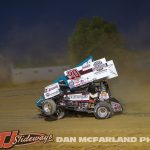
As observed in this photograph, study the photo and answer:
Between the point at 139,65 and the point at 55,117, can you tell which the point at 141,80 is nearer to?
the point at 139,65

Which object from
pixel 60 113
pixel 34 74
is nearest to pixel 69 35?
pixel 34 74

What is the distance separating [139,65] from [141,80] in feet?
15.6

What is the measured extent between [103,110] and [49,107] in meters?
1.58

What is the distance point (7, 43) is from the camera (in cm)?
3494

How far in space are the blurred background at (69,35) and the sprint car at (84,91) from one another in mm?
16126

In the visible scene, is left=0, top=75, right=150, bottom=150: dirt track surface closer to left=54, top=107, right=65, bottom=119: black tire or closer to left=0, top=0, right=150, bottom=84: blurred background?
left=54, top=107, right=65, bottom=119: black tire

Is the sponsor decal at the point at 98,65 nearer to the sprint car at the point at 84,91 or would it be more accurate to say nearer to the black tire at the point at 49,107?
the sprint car at the point at 84,91

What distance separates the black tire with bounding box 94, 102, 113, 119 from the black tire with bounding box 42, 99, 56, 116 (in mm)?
1234

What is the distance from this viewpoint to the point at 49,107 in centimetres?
1345

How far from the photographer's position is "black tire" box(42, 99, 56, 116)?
13430mm

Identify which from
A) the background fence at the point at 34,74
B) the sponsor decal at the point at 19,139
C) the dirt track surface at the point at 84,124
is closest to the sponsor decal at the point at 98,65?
the dirt track surface at the point at 84,124

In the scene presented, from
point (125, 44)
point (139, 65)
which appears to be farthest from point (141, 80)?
point (125, 44)

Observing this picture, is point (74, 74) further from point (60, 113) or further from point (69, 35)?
point (69, 35)

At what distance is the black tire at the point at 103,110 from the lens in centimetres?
1318
